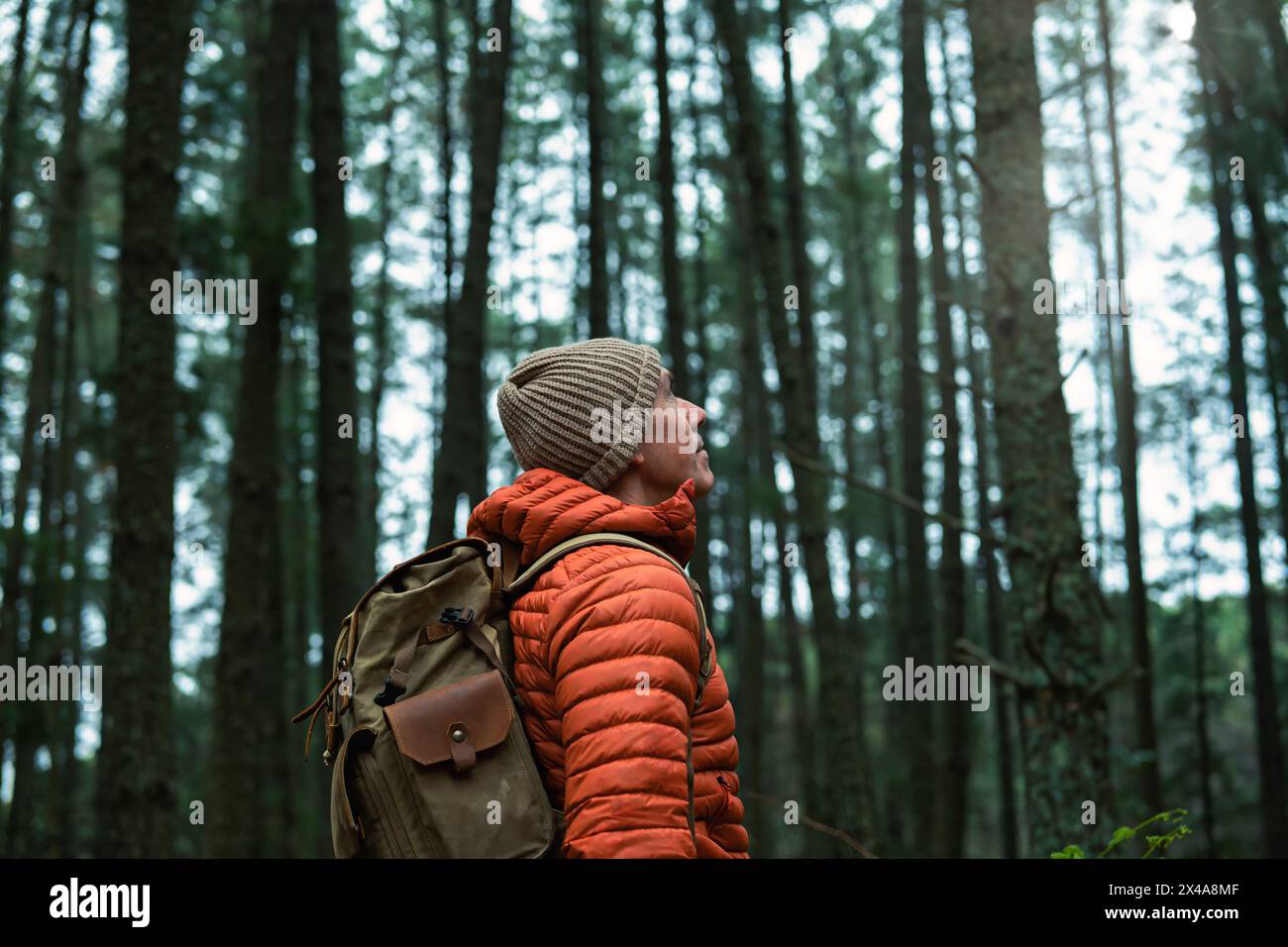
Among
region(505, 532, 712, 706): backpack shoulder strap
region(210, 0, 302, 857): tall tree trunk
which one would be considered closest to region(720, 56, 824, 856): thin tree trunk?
region(210, 0, 302, 857): tall tree trunk

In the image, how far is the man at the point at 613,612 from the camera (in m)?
1.74

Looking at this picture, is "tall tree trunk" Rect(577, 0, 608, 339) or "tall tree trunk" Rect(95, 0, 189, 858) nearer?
"tall tree trunk" Rect(95, 0, 189, 858)

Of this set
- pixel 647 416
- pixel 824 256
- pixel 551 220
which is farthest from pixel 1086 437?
pixel 647 416

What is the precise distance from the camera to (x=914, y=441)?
11.0 m

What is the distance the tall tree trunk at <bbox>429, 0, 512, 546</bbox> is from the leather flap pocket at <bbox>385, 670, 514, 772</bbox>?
4858 millimetres

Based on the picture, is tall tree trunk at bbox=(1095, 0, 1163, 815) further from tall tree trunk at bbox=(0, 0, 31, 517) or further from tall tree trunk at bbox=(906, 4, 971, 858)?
tall tree trunk at bbox=(0, 0, 31, 517)

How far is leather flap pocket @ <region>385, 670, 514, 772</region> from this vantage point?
5.93ft

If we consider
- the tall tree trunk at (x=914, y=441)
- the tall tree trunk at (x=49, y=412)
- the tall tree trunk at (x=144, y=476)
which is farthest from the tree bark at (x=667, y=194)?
the tall tree trunk at (x=49, y=412)

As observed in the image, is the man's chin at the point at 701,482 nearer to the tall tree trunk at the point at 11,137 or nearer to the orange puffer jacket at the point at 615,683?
the orange puffer jacket at the point at 615,683

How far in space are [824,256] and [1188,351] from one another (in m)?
7.20

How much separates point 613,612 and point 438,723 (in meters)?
0.35

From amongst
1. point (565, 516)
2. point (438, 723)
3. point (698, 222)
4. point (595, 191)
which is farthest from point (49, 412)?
point (438, 723)
